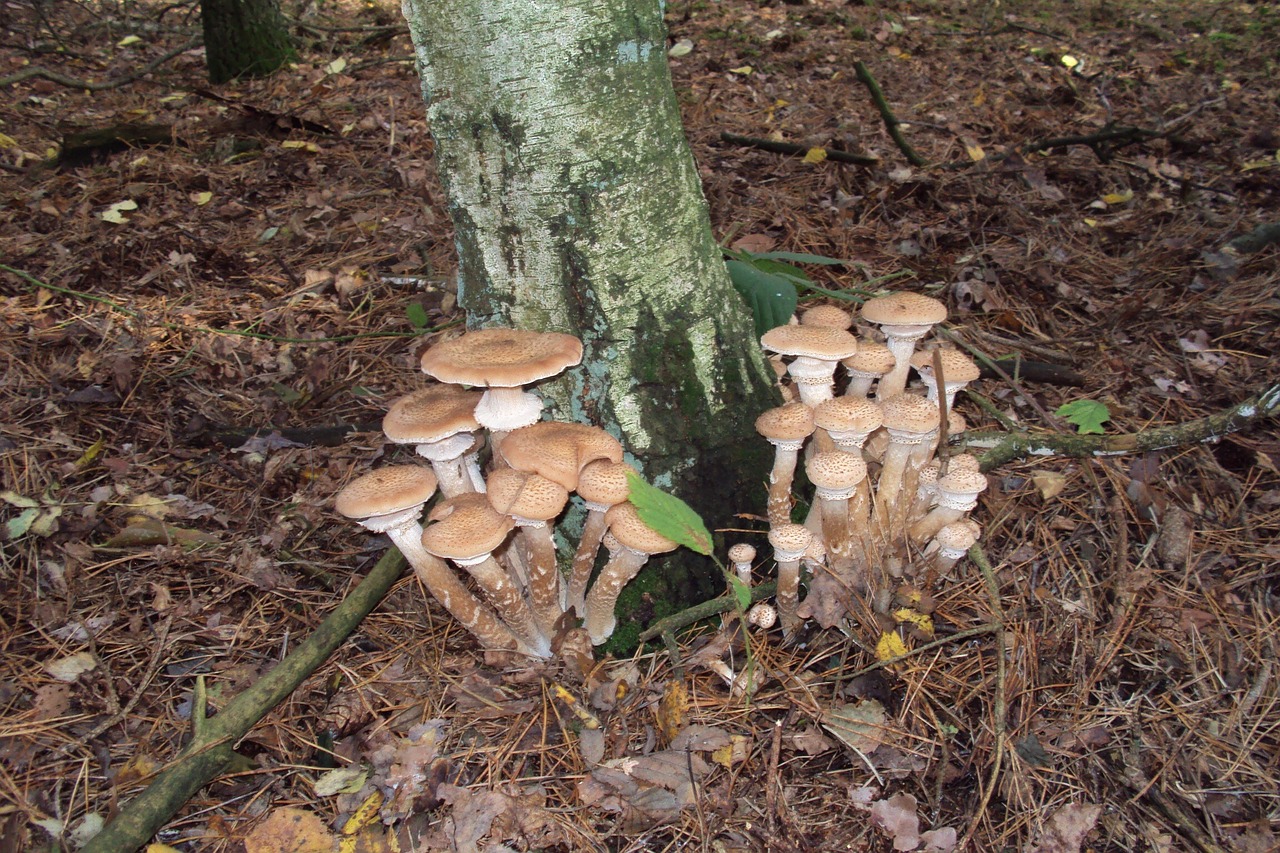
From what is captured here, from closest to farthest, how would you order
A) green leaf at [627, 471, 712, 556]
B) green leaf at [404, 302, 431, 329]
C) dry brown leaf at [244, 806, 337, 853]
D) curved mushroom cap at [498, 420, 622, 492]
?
green leaf at [627, 471, 712, 556] → dry brown leaf at [244, 806, 337, 853] → curved mushroom cap at [498, 420, 622, 492] → green leaf at [404, 302, 431, 329]

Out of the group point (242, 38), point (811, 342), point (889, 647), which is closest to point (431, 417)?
point (811, 342)

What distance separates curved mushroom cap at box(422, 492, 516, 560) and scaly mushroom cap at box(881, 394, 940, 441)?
1345mm

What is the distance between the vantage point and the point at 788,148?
20.5ft

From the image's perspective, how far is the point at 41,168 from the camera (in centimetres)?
620

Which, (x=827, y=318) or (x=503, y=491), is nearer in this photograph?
Result: (x=503, y=491)

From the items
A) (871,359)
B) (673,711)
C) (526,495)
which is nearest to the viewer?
(526,495)

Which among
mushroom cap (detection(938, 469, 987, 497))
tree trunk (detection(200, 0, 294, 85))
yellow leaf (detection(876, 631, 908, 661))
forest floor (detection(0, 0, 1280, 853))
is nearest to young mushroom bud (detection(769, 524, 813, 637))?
forest floor (detection(0, 0, 1280, 853))

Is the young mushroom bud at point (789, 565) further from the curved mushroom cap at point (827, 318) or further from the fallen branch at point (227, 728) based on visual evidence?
the fallen branch at point (227, 728)

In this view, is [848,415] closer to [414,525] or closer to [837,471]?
[837,471]

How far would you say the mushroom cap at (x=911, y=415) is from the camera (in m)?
2.54

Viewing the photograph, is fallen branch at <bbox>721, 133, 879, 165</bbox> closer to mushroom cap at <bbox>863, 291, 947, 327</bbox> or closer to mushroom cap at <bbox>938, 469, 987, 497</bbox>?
mushroom cap at <bbox>863, 291, 947, 327</bbox>

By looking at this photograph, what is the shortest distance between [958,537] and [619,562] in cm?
118

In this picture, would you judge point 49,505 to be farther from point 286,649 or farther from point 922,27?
point 922,27

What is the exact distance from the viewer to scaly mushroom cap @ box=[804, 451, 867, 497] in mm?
2479
